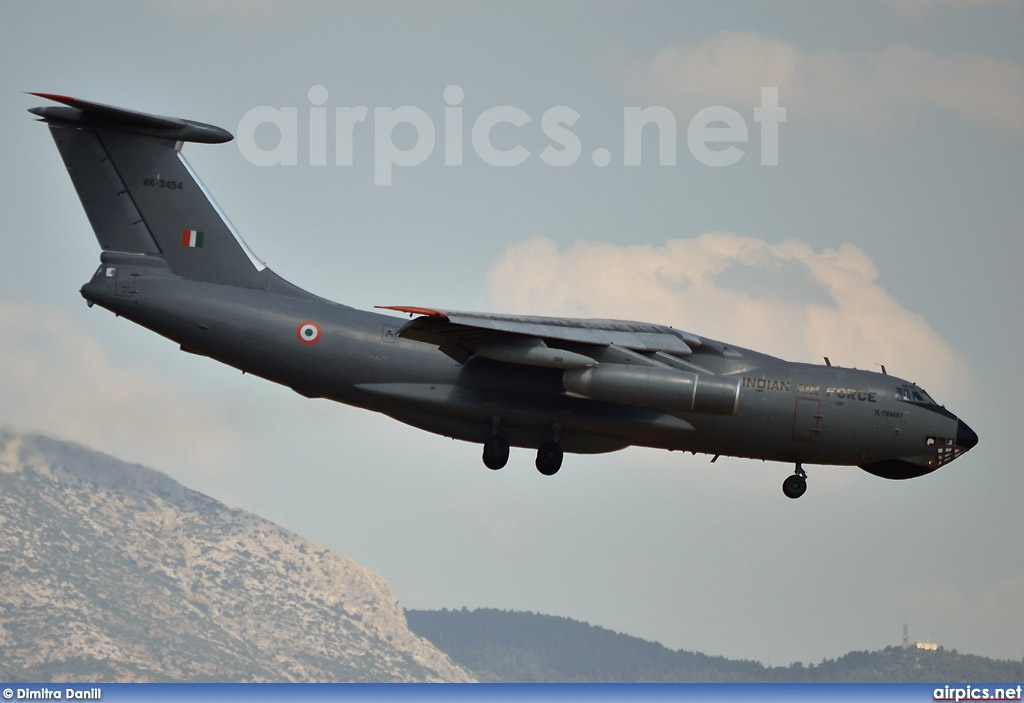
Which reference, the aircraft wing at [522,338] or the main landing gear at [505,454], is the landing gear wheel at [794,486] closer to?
→ the aircraft wing at [522,338]

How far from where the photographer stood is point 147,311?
27.5m

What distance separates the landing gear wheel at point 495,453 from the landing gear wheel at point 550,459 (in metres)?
0.63

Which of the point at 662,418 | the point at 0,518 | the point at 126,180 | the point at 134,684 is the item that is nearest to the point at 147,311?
the point at 126,180

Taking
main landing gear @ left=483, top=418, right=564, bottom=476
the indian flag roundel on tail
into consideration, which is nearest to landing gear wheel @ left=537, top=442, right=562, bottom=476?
main landing gear @ left=483, top=418, right=564, bottom=476

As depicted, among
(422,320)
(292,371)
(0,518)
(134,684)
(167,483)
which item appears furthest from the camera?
(0,518)

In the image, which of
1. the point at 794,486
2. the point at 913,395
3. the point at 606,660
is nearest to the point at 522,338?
the point at 794,486

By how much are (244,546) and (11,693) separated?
397ft

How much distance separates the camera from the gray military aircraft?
27141mm

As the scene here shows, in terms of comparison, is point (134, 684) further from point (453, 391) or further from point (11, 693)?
point (453, 391)

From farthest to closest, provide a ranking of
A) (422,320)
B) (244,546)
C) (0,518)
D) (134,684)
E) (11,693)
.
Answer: (244,546)
(0,518)
(134,684)
(11,693)
(422,320)

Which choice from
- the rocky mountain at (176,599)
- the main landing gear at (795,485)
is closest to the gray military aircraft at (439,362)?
the main landing gear at (795,485)

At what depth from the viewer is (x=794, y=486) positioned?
93.5ft

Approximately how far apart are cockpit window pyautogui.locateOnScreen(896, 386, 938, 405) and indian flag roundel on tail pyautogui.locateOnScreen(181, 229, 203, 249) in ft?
40.0

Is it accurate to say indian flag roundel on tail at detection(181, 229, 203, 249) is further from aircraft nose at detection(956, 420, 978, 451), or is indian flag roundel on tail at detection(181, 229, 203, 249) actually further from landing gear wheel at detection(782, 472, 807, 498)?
aircraft nose at detection(956, 420, 978, 451)
